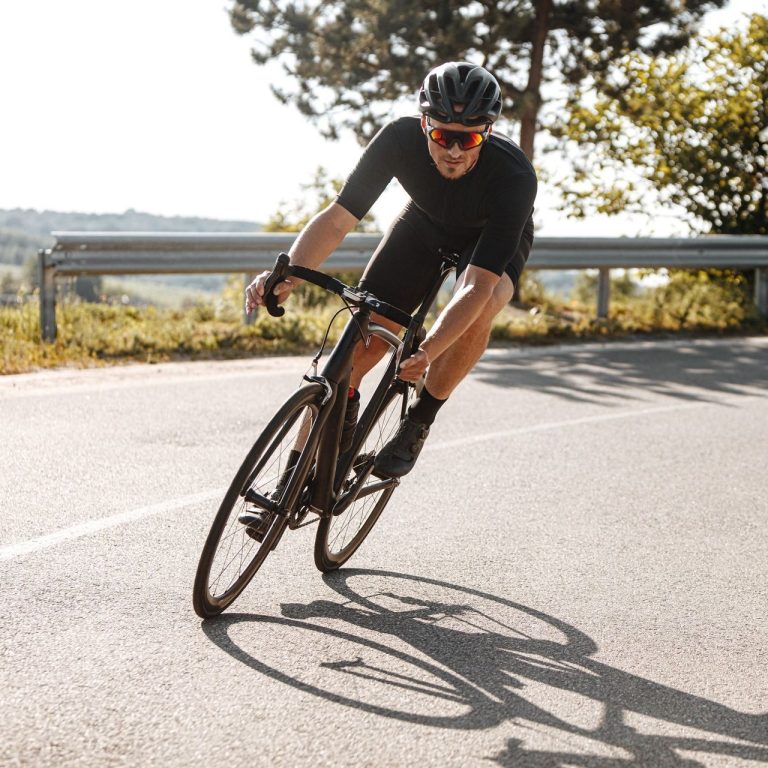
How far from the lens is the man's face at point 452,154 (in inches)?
173

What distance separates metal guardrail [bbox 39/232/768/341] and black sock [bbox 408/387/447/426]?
20.8 ft

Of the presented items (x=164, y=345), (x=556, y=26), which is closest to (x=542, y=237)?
(x=164, y=345)

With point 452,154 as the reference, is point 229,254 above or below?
below

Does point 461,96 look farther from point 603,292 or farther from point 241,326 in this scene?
point 603,292

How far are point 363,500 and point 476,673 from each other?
1406 mm

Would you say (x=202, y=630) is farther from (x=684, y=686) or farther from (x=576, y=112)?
(x=576, y=112)

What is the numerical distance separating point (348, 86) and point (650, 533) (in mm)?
14901

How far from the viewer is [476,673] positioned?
151 inches

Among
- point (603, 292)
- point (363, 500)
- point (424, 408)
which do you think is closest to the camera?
point (424, 408)

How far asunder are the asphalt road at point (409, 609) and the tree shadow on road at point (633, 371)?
1.86 metres

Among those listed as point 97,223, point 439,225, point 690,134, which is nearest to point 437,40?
point 690,134

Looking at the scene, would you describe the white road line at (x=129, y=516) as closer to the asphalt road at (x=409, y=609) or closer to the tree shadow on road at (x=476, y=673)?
the asphalt road at (x=409, y=609)

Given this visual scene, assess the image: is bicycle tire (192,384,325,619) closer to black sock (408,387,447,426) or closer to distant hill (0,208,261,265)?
black sock (408,387,447,426)

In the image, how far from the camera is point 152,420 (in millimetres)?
7668
